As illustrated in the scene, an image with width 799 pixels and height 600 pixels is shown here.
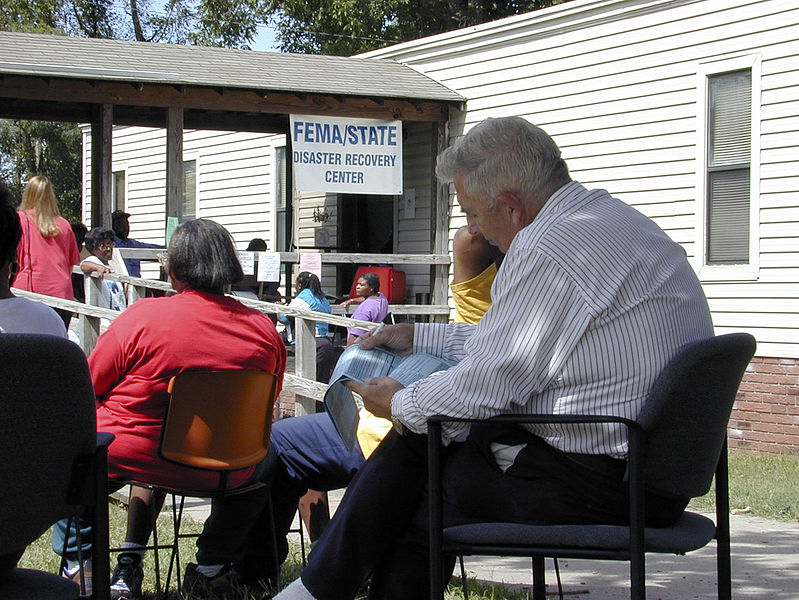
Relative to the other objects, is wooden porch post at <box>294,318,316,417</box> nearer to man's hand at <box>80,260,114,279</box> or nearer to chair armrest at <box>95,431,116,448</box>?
man's hand at <box>80,260,114,279</box>

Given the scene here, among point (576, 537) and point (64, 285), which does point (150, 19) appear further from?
point (576, 537)

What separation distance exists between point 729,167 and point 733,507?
159 inches

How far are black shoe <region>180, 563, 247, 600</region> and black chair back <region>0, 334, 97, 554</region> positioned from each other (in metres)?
1.75

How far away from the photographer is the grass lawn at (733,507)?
4.23 meters

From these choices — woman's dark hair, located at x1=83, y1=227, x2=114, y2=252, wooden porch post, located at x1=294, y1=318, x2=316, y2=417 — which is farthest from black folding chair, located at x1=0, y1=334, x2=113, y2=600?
woman's dark hair, located at x1=83, y1=227, x2=114, y2=252

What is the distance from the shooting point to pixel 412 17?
23.9 metres

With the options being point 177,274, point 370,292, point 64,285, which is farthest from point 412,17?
point 177,274

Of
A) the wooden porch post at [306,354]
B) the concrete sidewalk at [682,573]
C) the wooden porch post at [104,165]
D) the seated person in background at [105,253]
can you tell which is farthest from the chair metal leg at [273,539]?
the wooden porch post at [104,165]

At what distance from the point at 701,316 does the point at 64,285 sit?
6.05m

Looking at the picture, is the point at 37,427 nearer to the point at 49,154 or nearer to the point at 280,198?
the point at 280,198

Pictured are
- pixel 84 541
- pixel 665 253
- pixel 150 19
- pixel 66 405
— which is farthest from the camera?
pixel 150 19

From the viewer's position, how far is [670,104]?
1016 centimetres

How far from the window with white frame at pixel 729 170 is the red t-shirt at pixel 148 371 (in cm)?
668

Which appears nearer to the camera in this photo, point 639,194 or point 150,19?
point 639,194
